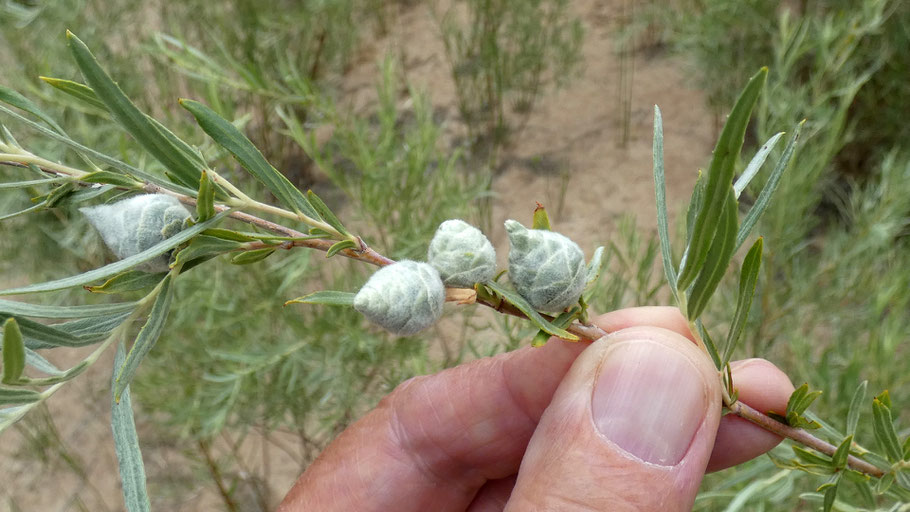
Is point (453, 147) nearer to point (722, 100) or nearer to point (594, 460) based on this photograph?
point (722, 100)

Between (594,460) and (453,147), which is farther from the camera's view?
(453,147)

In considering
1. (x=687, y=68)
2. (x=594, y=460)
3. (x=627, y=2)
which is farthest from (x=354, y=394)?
(x=627, y=2)

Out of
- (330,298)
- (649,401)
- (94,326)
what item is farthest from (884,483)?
(94,326)

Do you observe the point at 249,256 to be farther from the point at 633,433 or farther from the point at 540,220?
the point at 633,433

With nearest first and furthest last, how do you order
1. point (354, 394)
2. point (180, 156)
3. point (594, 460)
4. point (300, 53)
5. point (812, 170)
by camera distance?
point (180, 156), point (594, 460), point (812, 170), point (354, 394), point (300, 53)

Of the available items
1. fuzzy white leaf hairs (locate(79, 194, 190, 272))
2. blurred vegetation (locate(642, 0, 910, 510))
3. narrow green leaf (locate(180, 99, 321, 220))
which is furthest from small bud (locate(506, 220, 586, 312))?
blurred vegetation (locate(642, 0, 910, 510))

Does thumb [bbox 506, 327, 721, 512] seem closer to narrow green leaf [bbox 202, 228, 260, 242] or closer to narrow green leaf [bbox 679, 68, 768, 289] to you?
narrow green leaf [bbox 679, 68, 768, 289]
